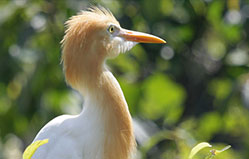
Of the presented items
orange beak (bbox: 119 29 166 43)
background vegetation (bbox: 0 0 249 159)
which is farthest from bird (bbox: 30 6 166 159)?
background vegetation (bbox: 0 0 249 159)

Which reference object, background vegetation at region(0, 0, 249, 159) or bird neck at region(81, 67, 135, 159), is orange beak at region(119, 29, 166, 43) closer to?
bird neck at region(81, 67, 135, 159)

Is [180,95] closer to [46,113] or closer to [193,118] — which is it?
[193,118]

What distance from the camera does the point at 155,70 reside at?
3082 mm

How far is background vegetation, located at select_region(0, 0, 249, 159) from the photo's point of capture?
2.68 meters

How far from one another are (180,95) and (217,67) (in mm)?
446

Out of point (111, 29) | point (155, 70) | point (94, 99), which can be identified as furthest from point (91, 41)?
point (155, 70)

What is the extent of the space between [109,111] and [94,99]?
0.21 feet

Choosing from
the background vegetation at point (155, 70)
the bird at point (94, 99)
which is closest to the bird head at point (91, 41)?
the bird at point (94, 99)

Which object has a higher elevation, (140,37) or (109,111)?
(140,37)

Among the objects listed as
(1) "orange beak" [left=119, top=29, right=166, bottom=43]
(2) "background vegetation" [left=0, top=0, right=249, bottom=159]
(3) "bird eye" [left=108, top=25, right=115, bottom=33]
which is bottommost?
(2) "background vegetation" [left=0, top=0, right=249, bottom=159]

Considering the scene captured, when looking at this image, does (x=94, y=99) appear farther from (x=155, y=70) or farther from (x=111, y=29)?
(x=155, y=70)

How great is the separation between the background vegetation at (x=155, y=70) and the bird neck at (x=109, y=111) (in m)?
0.72

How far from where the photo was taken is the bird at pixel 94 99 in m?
1.63

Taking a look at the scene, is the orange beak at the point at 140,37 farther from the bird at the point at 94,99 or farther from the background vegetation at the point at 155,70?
the background vegetation at the point at 155,70
